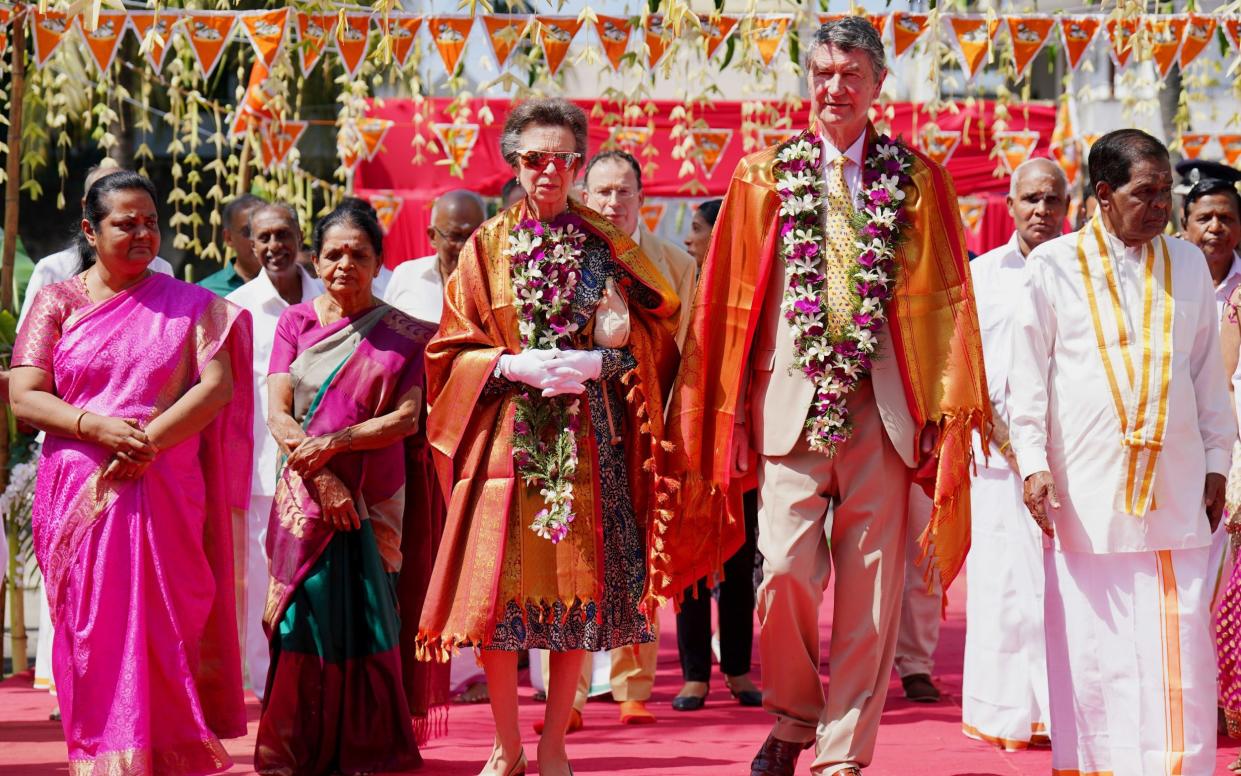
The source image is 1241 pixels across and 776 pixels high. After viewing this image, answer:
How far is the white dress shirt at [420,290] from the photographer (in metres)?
7.81

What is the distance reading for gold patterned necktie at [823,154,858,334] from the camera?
531 cm

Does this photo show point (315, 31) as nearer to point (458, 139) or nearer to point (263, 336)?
A: point (263, 336)

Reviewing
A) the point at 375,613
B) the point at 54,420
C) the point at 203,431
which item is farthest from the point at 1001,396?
the point at 54,420

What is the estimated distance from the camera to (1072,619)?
5.42m

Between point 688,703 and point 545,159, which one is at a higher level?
point 545,159

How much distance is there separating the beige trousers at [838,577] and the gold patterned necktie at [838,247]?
0.24 meters

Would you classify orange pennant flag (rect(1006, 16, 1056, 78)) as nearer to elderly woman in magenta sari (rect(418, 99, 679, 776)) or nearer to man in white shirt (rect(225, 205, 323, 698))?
man in white shirt (rect(225, 205, 323, 698))

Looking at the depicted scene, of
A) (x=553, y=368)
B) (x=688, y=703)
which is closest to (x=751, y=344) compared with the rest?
(x=553, y=368)

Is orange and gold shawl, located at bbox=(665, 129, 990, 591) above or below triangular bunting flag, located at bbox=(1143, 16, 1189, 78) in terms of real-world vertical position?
below

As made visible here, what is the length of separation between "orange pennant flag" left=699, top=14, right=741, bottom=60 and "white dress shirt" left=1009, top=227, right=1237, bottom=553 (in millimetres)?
3932

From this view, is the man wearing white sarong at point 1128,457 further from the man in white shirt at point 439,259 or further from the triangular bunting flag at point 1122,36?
the triangular bunting flag at point 1122,36

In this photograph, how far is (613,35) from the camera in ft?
29.5

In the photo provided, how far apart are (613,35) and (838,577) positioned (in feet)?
14.3

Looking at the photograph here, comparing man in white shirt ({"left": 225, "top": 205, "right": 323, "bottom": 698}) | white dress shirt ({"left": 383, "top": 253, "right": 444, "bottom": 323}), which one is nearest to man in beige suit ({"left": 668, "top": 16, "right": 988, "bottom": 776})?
white dress shirt ({"left": 383, "top": 253, "right": 444, "bottom": 323})
